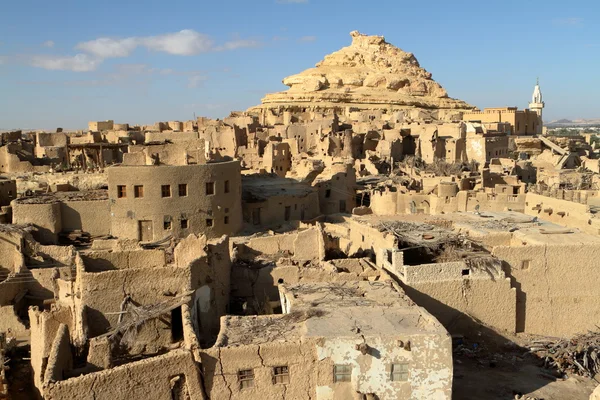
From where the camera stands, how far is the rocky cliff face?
80062mm

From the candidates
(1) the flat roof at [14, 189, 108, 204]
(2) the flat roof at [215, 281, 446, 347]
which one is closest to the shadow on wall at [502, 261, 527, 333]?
(2) the flat roof at [215, 281, 446, 347]

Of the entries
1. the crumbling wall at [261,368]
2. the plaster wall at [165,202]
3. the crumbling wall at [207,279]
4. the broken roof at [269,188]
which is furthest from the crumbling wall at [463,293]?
the broken roof at [269,188]

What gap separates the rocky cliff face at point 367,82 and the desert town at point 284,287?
163ft

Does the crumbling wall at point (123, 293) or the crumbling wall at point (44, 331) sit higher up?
the crumbling wall at point (123, 293)

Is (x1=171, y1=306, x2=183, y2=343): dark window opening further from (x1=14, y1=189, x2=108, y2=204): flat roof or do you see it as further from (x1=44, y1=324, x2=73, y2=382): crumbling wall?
(x1=14, y1=189, x2=108, y2=204): flat roof

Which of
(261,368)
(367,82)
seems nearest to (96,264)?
(261,368)

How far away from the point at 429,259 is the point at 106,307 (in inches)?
360

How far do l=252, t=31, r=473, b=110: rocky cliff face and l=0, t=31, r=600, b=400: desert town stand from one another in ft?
163

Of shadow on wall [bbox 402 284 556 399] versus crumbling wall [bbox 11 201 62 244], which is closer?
shadow on wall [bbox 402 284 556 399]

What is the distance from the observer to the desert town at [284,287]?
38.7 ft

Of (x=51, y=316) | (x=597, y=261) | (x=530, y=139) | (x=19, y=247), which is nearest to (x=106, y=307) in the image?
(x=51, y=316)

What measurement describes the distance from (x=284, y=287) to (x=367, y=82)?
236 ft

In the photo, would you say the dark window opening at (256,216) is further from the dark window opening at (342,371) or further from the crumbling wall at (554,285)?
the dark window opening at (342,371)

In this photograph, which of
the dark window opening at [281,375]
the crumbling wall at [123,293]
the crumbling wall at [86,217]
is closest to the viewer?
the dark window opening at [281,375]
